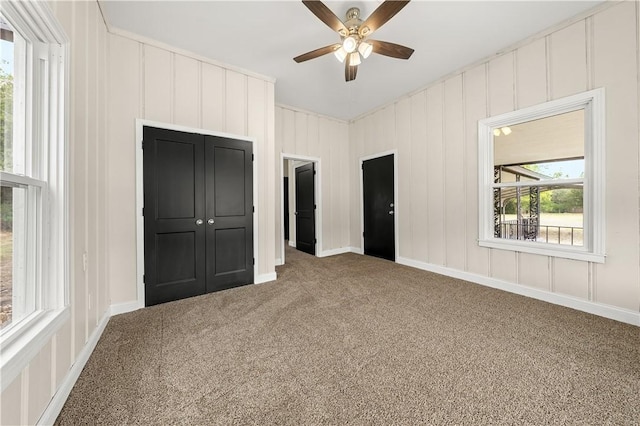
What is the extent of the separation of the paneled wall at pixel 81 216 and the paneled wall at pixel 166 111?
0.59ft

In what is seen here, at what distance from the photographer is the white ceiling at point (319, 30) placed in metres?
2.25

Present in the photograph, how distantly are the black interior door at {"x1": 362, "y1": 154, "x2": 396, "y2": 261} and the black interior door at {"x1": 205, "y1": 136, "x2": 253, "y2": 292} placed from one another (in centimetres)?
257

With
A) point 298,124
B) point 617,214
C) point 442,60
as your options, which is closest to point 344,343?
point 617,214

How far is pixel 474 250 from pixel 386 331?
2.07 m

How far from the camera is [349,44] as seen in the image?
7.40ft

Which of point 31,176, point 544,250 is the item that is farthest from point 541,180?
point 31,176

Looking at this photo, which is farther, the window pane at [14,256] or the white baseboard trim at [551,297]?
the white baseboard trim at [551,297]

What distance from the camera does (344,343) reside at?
187 centimetres

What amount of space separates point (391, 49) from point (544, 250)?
9.03 ft

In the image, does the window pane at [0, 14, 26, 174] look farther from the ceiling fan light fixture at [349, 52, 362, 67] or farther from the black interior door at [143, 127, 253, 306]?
the ceiling fan light fixture at [349, 52, 362, 67]

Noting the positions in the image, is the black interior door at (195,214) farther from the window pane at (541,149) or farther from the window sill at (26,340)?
the window pane at (541,149)

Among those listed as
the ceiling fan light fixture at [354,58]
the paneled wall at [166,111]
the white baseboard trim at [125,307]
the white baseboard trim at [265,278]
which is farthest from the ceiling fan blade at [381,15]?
the white baseboard trim at [125,307]

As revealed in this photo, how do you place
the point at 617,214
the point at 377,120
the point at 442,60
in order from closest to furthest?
the point at 617,214 < the point at 442,60 < the point at 377,120

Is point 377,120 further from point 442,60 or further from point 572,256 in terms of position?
point 572,256
